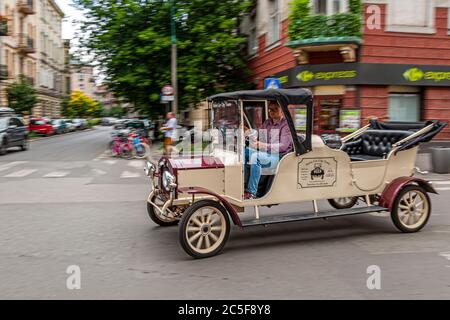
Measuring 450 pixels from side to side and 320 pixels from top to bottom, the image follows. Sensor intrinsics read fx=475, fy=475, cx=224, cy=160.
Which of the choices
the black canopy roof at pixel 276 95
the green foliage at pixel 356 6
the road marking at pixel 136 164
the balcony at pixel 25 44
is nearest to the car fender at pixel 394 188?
the black canopy roof at pixel 276 95

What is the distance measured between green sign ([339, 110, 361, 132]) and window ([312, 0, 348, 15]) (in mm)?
3635

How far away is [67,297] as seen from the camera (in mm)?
4238

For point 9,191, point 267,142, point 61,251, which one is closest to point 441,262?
point 267,142

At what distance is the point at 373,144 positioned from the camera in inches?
297

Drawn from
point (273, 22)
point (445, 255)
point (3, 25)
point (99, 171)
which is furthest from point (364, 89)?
point (3, 25)

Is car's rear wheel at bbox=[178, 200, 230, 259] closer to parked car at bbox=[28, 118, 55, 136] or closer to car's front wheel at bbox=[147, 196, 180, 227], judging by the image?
car's front wheel at bbox=[147, 196, 180, 227]

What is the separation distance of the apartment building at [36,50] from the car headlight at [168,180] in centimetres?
3131

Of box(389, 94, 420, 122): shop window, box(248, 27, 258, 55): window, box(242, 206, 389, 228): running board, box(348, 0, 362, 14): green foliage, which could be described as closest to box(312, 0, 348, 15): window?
box(348, 0, 362, 14): green foliage

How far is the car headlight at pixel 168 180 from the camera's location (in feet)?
18.5

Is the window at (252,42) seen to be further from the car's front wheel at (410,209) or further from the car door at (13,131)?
the car's front wheel at (410,209)

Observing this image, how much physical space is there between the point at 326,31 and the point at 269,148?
38.8ft

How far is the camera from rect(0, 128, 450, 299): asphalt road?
441 centimetres
